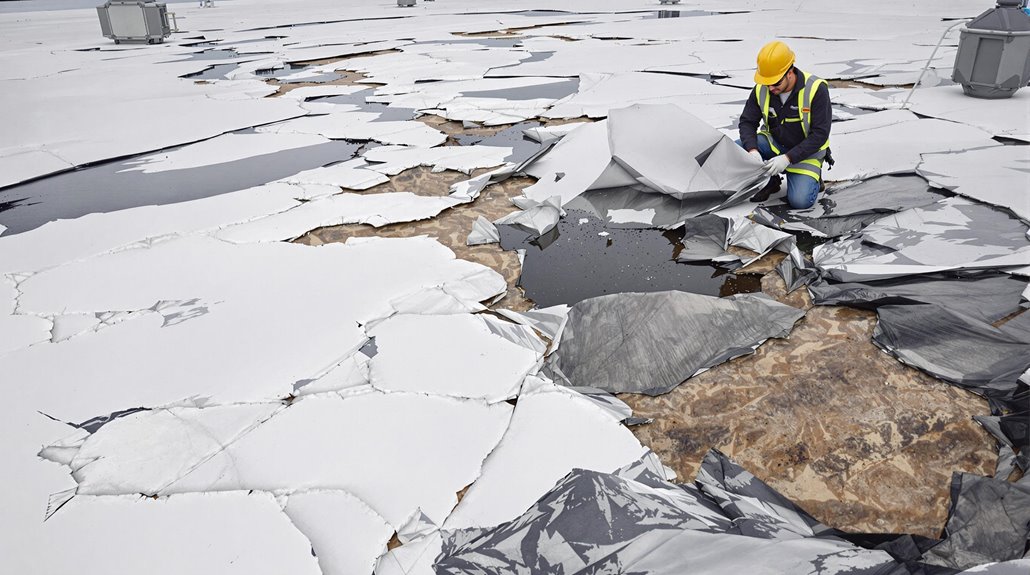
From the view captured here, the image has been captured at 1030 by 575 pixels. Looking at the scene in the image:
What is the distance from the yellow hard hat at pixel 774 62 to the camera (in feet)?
8.97

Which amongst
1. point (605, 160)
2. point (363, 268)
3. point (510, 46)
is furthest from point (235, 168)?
point (510, 46)

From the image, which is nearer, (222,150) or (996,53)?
(222,150)

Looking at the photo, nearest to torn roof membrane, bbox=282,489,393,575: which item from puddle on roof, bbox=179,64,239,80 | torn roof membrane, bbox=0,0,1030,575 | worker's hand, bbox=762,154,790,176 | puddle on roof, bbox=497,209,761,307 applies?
torn roof membrane, bbox=0,0,1030,575

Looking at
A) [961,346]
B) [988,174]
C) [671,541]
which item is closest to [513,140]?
[988,174]

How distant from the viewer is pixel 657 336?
1911mm

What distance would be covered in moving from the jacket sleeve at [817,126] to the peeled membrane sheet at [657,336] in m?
1.14

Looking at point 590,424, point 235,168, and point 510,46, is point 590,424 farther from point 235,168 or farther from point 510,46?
point 510,46

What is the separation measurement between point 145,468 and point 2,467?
1.27ft

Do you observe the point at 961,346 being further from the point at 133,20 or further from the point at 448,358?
the point at 133,20

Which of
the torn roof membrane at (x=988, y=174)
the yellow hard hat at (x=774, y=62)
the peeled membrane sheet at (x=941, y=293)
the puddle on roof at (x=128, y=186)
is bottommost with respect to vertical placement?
the peeled membrane sheet at (x=941, y=293)

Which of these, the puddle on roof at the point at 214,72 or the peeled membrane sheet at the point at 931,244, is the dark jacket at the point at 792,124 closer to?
the peeled membrane sheet at the point at 931,244

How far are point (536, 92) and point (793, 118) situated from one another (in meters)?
Answer: 3.11

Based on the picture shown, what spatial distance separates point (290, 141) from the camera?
4.45 m

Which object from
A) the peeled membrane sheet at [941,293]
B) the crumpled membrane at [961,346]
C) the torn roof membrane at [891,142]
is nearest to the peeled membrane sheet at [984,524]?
the crumpled membrane at [961,346]
